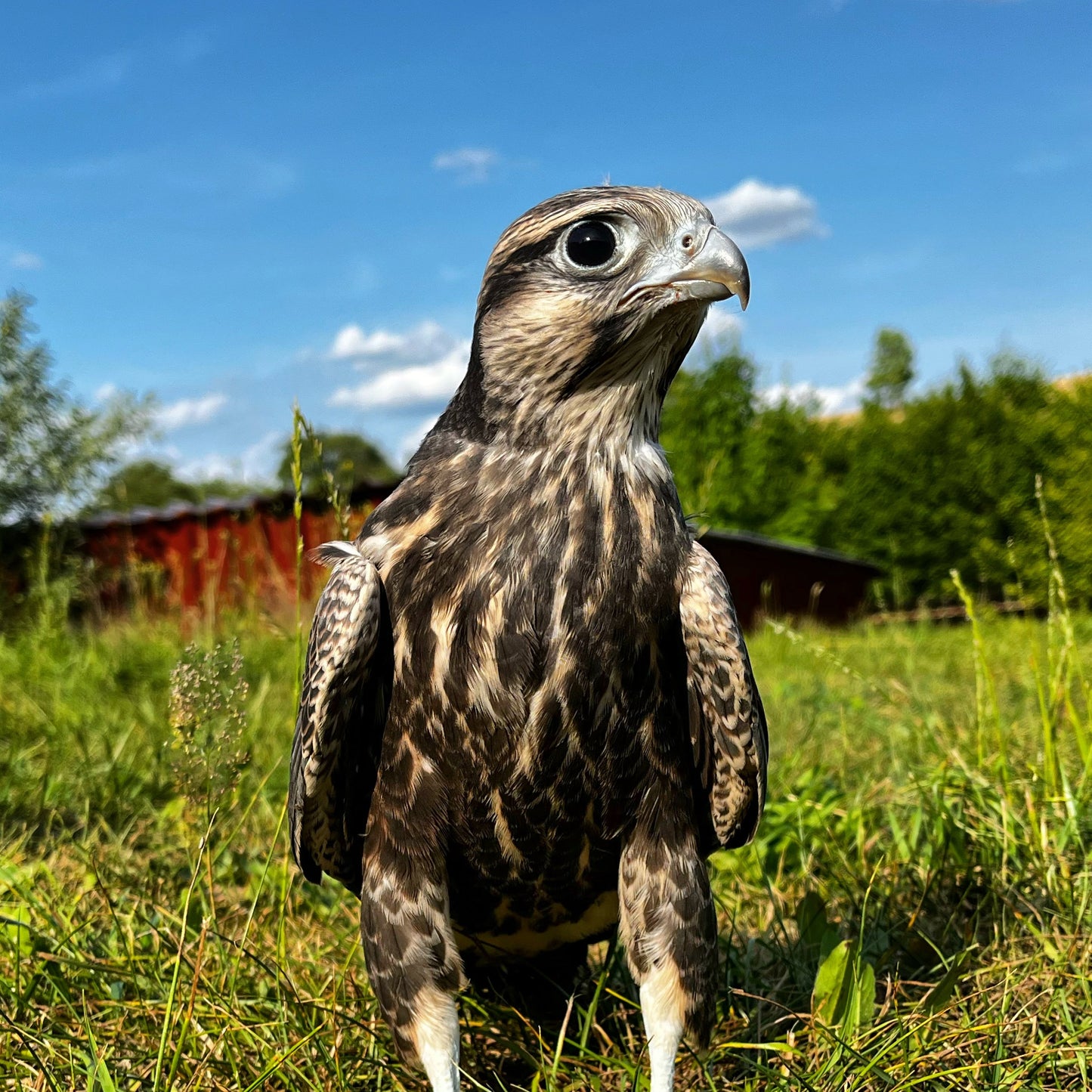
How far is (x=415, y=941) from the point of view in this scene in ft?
6.66

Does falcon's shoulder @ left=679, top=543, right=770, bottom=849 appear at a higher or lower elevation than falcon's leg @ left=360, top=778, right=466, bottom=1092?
higher

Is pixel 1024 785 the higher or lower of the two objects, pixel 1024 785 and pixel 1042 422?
the lower

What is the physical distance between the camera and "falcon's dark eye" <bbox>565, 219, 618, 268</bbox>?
81.7 inches

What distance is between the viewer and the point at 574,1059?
2.15 metres

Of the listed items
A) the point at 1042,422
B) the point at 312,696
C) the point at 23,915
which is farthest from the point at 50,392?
the point at 1042,422

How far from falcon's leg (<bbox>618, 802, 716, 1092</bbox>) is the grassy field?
102 mm

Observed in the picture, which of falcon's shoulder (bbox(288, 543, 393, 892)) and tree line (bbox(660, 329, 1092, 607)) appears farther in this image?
tree line (bbox(660, 329, 1092, 607))

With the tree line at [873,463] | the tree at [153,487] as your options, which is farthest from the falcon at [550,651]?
the tree at [153,487]

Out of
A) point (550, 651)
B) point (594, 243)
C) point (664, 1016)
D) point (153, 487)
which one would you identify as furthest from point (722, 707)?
point (153, 487)

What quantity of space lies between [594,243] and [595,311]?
163 mm

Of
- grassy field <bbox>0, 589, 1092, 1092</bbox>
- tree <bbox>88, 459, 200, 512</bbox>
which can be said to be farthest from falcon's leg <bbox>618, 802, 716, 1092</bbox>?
tree <bbox>88, 459, 200, 512</bbox>

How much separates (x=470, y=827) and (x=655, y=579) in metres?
0.66

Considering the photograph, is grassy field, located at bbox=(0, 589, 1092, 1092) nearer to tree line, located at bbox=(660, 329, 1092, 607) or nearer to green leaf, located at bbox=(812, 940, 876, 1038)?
green leaf, located at bbox=(812, 940, 876, 1038)

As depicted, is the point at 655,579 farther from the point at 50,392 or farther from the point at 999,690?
the point at 50,392
